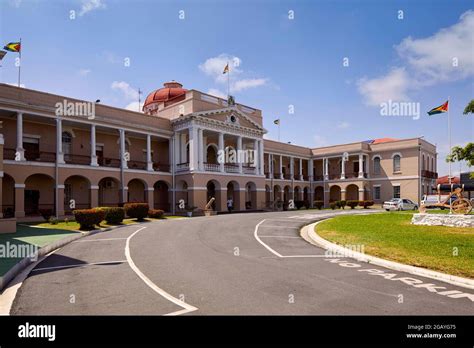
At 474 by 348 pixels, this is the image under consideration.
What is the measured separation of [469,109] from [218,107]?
26.3 metres

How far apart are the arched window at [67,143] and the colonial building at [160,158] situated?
0.30 feet

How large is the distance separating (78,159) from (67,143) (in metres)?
1.68

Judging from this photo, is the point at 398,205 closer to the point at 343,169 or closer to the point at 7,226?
the point at 343,169

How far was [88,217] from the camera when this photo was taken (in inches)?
779

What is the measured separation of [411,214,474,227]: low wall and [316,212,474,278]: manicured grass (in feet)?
1.98

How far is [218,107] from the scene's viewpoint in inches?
1516

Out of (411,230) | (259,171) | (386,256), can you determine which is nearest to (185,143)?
(259,171)

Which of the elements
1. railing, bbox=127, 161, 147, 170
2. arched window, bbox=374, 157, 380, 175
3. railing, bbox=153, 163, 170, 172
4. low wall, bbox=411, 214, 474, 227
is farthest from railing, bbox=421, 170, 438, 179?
railing, bbox=127, 161, 147, 170

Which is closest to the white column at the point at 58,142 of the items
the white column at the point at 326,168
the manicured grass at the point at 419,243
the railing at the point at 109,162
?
the railing at the point at 109,162

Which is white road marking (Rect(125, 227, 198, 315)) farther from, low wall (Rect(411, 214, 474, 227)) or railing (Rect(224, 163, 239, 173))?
railing (Rect(224, 163, 239, 173))

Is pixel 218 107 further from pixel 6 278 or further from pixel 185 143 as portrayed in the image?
pixel 6 278

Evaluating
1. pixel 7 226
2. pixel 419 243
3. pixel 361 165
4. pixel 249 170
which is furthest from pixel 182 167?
pixel 361 165
